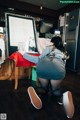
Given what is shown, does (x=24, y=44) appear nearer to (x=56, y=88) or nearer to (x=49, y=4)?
(x=56, y=88)

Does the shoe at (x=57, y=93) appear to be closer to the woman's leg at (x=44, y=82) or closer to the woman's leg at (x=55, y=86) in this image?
the woman's leg at (x=55, y=86)

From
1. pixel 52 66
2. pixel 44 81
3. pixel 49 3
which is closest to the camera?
pixel 52 66

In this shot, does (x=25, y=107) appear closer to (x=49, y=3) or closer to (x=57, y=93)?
(x=57, y=93)

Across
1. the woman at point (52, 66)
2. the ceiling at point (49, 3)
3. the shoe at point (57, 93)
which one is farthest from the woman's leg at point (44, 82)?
the ceiling at point (49, 3)

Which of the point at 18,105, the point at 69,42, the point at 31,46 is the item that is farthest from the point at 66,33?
the point at 18,105

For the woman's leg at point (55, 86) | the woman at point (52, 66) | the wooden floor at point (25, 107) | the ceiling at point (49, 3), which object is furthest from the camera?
the ceiling at point (49, 3)

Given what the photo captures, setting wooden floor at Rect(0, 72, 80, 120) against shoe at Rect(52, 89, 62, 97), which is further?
shoe at Rect(52, 89, 62, 97)

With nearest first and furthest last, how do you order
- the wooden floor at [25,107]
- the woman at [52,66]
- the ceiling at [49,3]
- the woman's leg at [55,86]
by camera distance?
the wooden floor at [25,107] < the woman at [52,66] < the woman's leg at [55,86] < the ceiling at [49,3]


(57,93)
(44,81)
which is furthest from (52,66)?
(57,93)

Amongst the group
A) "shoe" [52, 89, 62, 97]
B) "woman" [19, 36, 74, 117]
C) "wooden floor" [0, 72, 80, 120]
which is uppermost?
"woman" [19, 36, 74, 117]

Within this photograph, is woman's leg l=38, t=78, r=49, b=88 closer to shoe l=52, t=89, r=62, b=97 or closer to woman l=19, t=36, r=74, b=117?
woman l=19, t=36, r=74, b=117

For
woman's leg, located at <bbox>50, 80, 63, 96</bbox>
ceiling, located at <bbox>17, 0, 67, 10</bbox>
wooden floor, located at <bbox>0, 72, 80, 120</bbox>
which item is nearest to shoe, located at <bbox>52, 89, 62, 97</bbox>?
woman's leg, located at <bbox>50, 80, 63, 96</bbox>

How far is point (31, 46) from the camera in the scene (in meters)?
3.21

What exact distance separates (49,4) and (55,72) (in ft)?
14.4
